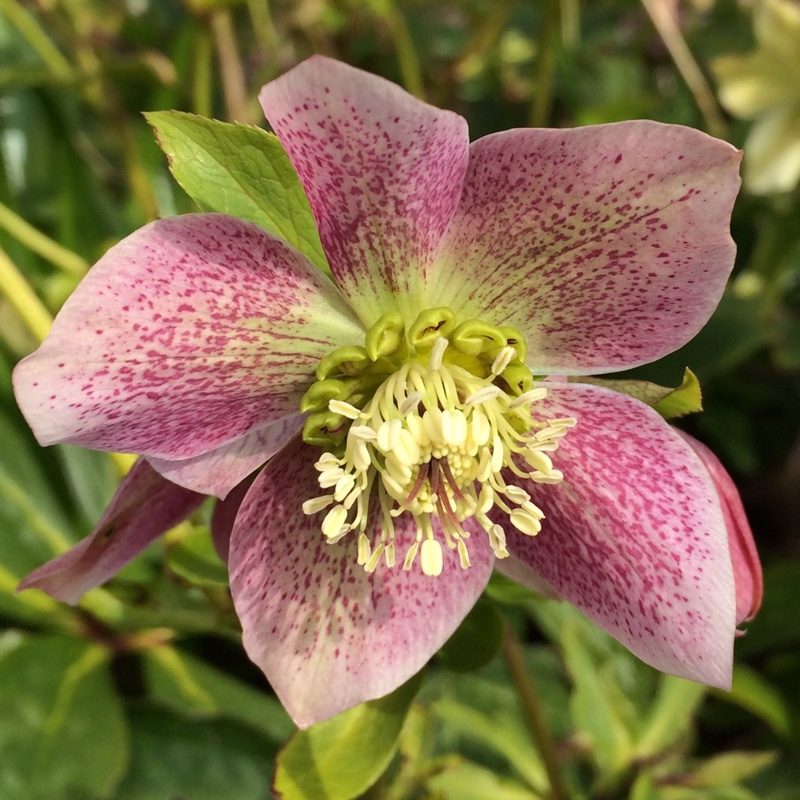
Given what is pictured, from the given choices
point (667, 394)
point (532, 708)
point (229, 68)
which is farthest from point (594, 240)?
point (229, 68)

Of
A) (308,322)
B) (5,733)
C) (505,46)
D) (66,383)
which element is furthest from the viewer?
(505,46)

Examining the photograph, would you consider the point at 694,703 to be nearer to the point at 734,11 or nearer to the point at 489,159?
the point at 489,159

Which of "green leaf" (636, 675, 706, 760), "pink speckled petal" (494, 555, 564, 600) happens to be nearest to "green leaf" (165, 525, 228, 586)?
"pink speckled petal" (494, 555, 564, 600)

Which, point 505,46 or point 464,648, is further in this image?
point 505,46

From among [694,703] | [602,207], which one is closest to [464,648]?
[602,207]

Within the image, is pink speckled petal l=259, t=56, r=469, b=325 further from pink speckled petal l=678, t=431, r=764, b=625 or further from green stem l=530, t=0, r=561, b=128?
green stem l=530, t=0, r=561, b=128

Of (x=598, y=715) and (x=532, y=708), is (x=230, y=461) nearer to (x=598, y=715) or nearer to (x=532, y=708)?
(x=532, y=708)

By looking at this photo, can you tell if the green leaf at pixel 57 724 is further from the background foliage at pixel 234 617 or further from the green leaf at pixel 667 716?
the green leaf at pixel 667 716
